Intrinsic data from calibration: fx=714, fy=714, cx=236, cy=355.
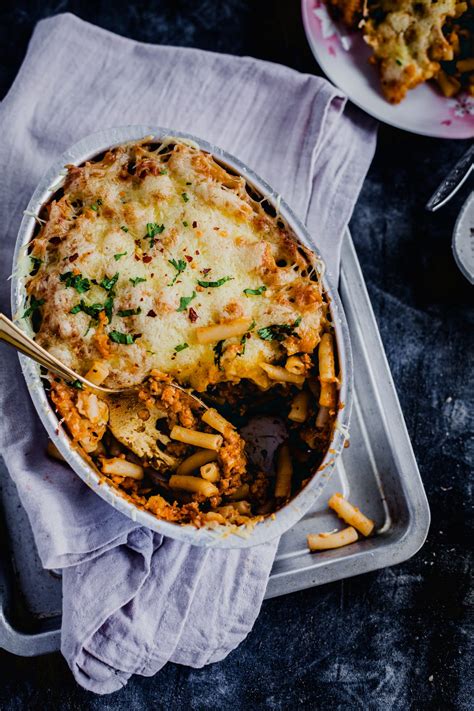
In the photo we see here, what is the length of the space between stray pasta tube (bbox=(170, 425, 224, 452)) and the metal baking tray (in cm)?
80

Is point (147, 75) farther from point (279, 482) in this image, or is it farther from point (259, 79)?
point (279, 482)

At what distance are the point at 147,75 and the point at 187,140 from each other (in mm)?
751

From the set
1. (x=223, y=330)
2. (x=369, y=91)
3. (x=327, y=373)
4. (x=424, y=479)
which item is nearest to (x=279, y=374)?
(x=327, y=373)

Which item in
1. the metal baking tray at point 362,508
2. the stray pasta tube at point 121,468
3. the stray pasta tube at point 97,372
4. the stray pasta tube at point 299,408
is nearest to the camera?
the stray pasta tube at point 97,372

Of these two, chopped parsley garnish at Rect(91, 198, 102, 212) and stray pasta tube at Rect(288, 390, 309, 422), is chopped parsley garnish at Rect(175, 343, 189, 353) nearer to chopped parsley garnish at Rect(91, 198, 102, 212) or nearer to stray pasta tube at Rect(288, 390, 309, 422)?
stray pasta tube at Rect(288, 390, 309, 422)

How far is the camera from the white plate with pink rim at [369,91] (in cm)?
346

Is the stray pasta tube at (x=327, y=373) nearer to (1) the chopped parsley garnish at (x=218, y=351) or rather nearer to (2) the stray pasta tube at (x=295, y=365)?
(2) the stray pasta tube at (x=295, y=365)

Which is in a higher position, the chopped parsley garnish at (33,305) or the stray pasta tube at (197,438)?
the chopped parsley garnish at (33,305)

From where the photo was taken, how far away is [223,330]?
8.70 feet

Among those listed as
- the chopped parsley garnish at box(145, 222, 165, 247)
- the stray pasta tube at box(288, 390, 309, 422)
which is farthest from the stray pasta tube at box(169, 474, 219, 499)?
the chopped parsley garnish at box(145, 222, 165, 247)

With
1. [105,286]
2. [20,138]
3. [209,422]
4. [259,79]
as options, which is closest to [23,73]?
[20,138]

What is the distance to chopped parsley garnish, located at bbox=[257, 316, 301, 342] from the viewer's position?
8.95 ft

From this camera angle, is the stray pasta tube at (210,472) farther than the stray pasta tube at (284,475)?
No

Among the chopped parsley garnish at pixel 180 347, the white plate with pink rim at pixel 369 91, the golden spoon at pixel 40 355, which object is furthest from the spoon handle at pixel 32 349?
the white plate with pink rim at pixel 369 91
